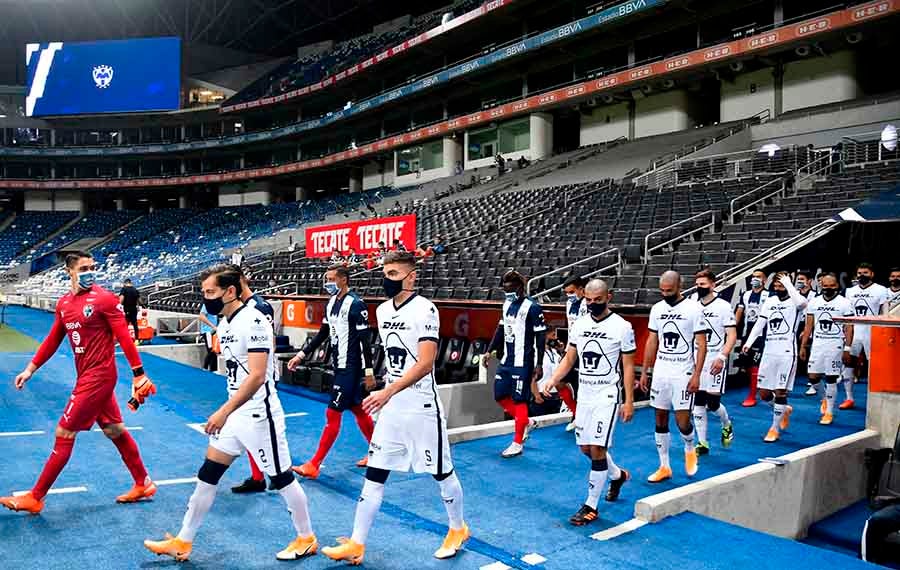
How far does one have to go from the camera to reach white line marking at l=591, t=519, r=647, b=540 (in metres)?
4.87

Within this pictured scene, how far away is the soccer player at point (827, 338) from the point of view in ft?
30.5

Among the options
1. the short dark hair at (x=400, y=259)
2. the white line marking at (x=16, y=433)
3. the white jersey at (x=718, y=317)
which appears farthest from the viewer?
the white line marking at (x=16, y=433)

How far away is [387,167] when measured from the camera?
47.7 metres

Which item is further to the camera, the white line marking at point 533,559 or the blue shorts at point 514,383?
the blue shorts at point 514,383

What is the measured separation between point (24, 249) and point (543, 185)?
4115cm

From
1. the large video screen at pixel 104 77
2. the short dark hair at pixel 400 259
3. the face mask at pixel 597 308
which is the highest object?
the large video screen at pixel 104 77

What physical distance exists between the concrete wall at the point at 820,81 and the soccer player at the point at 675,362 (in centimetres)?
2339

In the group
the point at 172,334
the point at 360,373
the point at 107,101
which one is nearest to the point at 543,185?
the point at 172,334

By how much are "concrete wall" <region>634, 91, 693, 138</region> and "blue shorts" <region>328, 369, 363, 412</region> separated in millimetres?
27447

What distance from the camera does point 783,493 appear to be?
6473 millimetres

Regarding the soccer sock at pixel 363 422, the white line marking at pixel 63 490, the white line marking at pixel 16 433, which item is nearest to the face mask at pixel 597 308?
the soccer sock at pixel 363 422

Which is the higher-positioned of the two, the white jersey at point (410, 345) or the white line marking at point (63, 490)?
the white jersey at point (410, 345)

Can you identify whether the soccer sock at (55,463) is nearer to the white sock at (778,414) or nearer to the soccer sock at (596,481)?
the soccer sock at (596,481)

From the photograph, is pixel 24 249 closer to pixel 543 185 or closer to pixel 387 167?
pixel 387 167
